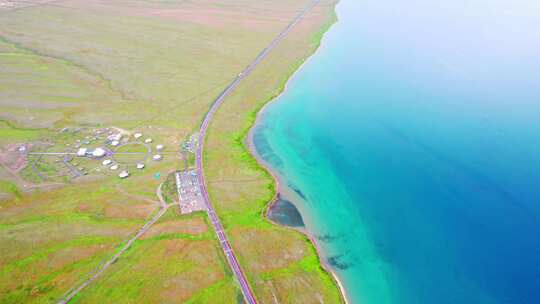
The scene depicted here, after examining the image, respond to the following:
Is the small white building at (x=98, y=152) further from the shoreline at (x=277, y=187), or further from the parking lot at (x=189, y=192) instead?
the shoreline at (x=277, y=187)

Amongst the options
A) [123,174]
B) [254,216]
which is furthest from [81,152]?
[254,216]

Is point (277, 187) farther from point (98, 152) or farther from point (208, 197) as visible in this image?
point (98, 152)

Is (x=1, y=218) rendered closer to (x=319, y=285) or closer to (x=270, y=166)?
(x=270, y=166)

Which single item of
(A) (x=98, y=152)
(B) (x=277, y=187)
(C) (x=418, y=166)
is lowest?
(A) (x=98, y=152)

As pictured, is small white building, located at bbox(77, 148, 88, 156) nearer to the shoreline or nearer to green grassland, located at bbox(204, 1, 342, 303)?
green grassland, located at bbox(204, 1, 342, 303)

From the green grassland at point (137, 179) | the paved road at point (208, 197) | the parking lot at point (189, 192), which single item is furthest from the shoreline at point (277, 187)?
the parking lot at point (189, 192)

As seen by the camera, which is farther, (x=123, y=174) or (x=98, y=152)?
(x=98, y=152)
